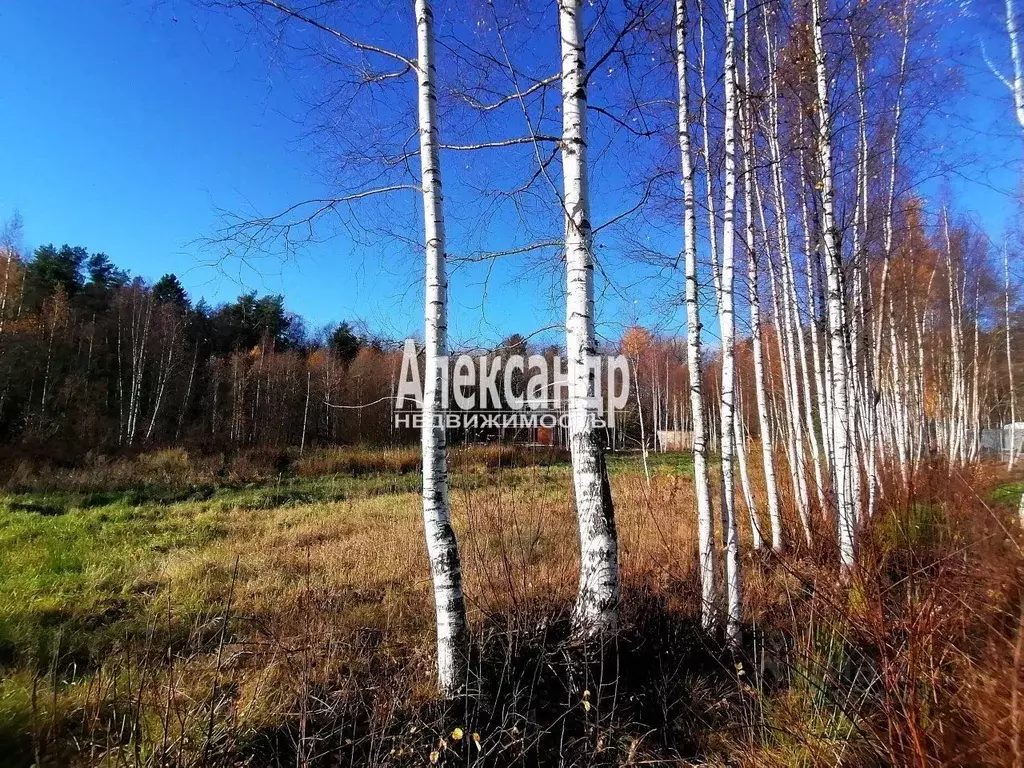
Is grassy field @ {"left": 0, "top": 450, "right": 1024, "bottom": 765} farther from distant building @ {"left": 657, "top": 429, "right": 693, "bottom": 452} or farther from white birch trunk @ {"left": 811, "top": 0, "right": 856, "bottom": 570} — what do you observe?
distant building @ {"left": 657, "top": 429, "right": 693, "bottom": 452}

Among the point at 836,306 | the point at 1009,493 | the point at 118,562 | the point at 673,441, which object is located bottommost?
the point at 673,441

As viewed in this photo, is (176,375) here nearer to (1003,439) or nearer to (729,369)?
(729,369)

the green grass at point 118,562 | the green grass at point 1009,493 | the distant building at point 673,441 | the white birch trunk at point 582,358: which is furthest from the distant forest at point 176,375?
the white birch trunk at point 582,358

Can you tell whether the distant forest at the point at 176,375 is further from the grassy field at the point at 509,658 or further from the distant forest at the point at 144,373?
the grassy field at the point at 509,658

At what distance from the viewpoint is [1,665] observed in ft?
8.98

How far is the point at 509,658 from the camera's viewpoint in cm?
254

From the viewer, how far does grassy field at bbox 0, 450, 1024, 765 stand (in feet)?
5.76

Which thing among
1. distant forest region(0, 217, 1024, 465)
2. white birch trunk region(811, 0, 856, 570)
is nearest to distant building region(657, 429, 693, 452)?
distant forest region(0, 217, 1024, 465)

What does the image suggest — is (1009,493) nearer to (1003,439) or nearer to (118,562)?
(118,562)

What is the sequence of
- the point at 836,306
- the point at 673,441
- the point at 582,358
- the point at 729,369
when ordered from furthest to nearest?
1. the point at 673,441
2. the point at 836,306
3. the point at 729,369
4. the point at 582,358

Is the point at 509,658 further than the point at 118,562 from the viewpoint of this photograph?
No

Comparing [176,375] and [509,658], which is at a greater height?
[176,375]

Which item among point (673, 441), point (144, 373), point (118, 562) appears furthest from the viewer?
point (673, 441)

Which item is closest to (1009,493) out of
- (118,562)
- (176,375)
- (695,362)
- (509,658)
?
(695,362)
